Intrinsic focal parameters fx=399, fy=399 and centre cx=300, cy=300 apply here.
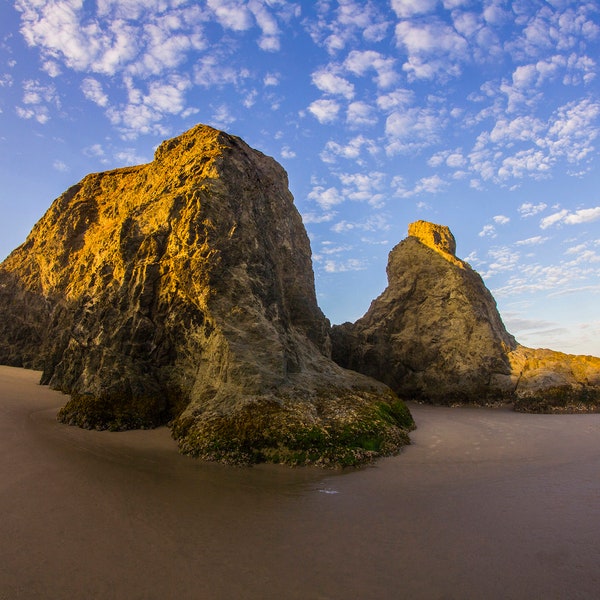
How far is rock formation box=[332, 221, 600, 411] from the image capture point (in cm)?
1631

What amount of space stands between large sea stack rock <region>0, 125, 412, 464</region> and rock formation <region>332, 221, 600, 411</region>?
5.80 metres

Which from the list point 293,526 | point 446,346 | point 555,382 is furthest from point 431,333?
point 293,526

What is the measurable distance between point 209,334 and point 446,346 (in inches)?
490

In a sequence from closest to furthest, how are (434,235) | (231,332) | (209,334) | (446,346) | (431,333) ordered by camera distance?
(231,332) < (209,334) < (446,346) < (431,333) < (434,235)

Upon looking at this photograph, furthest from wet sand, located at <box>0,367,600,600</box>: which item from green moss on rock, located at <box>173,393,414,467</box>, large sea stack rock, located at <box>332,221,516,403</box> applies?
large sea stack rock, located at <box>332,221,516,403</box>

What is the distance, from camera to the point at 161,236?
1159cm

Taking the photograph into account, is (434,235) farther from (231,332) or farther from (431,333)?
(231,332)

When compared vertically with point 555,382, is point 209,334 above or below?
above

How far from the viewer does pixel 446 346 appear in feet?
60.8

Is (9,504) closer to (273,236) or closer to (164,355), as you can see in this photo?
(164,355)

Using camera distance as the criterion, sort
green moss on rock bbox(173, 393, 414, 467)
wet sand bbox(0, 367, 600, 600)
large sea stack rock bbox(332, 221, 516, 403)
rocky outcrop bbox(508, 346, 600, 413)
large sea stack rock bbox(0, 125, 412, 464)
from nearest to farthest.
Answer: wet sand bbox(0, 367, 600, 600) < green moss on rock bbox(173, 393, 414, 467) < large sea stack rock bbox(0, 125, 412, 464) < rocky outcrop bbox(508, 346, 600, 413) < large sea stack rock bbox(332, 221, 516, 403)

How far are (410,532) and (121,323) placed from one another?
31.3ft

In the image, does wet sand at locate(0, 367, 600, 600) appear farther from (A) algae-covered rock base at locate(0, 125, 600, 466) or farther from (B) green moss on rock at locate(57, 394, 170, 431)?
(B) green moss on rock at locate(57, 394, 170, 431)

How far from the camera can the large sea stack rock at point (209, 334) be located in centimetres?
802
